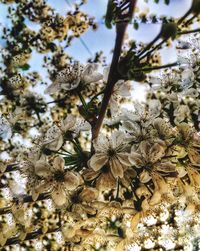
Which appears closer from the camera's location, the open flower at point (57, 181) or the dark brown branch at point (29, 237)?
the open flower at point (57, 181)

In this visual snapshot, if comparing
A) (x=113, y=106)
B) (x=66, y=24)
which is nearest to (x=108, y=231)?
(x=113, y=106)

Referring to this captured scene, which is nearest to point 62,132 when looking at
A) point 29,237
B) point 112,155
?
point 112,155

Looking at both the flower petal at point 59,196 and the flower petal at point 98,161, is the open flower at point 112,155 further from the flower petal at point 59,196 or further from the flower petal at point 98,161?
the flower petal at point 59,196

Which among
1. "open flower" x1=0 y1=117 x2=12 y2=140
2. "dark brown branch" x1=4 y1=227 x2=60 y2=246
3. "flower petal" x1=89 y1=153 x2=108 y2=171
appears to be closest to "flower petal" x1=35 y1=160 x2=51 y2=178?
"flower petal" x1=89 y1=153 x2=108 y2=171

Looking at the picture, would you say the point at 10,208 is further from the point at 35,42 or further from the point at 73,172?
the point at 35,42

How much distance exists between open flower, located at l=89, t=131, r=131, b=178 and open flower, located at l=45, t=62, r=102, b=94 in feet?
1.30

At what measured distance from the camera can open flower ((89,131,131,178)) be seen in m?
1.62

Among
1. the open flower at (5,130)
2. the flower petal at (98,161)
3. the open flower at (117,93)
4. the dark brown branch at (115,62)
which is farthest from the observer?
the open flower at (5,130)

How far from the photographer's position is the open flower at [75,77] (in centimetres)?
204

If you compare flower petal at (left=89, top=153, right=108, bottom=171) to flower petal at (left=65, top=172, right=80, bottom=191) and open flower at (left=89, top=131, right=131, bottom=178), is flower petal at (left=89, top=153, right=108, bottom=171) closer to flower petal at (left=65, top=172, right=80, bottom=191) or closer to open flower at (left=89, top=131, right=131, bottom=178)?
open flower at (left=89, top=131, right=131, bottom=178)

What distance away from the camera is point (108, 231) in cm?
258

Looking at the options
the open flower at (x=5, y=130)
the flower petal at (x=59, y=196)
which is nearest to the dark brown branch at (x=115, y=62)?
the flower petal at (x=59, y=196)

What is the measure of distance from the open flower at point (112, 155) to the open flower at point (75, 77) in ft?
1.30

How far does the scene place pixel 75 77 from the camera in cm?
212
